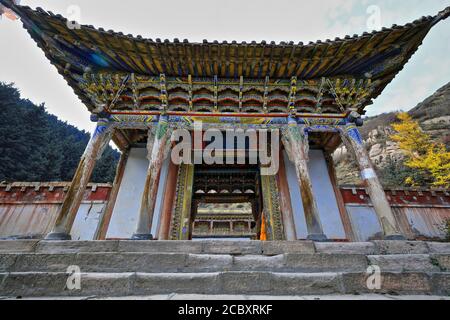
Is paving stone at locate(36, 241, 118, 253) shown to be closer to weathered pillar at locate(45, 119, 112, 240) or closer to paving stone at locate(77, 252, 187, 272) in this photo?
paving stone at locate(77, 252, 187, 272)

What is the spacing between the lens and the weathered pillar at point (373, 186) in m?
4.75

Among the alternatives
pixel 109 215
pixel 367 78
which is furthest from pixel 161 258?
pixel 367 78

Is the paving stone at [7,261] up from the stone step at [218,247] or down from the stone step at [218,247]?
down

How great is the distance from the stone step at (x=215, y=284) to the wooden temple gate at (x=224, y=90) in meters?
2.51

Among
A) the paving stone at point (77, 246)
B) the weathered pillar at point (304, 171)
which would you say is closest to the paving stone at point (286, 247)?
the weathered pillar at point (304, 171)

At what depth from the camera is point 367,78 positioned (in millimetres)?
6500

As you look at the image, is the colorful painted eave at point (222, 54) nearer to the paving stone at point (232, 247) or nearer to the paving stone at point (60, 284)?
the paving stone at point (232, 247)

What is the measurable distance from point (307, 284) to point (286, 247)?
2.74 feet

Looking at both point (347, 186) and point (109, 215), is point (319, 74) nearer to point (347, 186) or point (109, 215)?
point (347, 186)

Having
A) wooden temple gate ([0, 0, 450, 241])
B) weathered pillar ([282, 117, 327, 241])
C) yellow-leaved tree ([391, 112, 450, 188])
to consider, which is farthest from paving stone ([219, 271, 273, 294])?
yellow-leaved tree ([391, 112, 450, 188])

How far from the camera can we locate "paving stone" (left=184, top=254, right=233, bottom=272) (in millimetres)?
3170

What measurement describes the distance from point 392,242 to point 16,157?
2643 centimetres

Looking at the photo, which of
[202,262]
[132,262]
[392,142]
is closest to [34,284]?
[132,262]

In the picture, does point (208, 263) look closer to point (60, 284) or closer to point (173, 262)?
point (173, 262)
